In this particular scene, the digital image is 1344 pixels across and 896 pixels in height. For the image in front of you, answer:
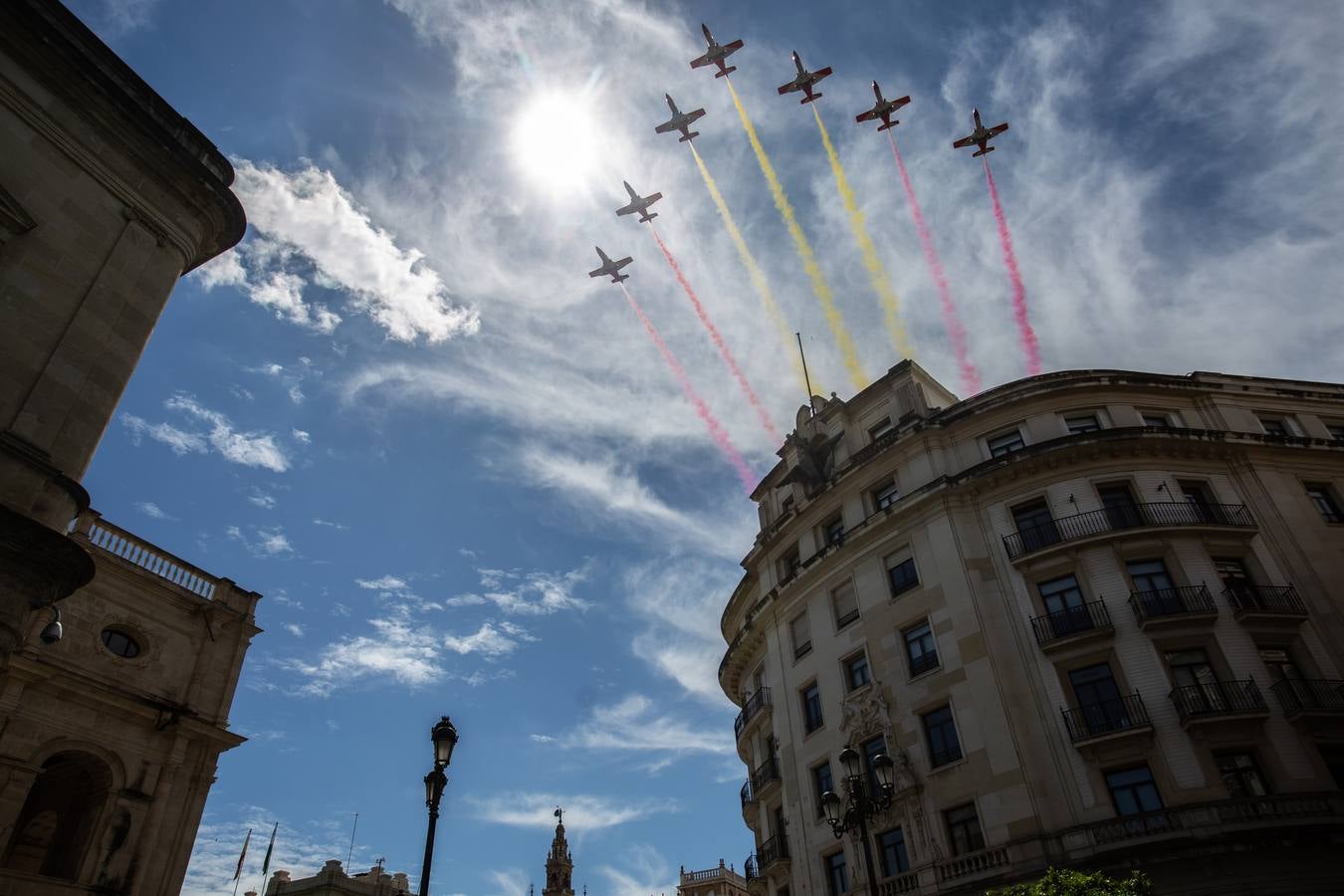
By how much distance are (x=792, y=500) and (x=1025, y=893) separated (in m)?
22.5

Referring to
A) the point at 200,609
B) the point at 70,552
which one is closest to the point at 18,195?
the point at 70,552

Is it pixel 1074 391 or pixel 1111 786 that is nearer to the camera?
pixel 1111 786

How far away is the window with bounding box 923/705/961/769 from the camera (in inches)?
1097

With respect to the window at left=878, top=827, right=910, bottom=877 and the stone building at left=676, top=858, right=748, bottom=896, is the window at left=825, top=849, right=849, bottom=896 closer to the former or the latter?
the window at left=878, top=827, right=910, bottom=877

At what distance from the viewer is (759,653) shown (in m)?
40.3

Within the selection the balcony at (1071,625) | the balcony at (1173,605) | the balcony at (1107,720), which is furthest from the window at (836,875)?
the balcony at (1173,605)

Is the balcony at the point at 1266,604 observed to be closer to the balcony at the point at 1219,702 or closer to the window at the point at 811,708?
the balcony at the point at 1219,702

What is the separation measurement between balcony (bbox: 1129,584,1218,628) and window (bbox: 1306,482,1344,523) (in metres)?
8.64

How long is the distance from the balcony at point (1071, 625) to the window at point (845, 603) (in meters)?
7.40

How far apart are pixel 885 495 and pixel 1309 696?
606 inches

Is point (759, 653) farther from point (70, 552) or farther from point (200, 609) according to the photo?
point (70, 552)

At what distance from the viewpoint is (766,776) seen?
36.3 meters

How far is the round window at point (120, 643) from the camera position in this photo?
85.7ft

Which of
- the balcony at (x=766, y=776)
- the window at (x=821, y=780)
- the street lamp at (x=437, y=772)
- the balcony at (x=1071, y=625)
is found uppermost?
the balcony at (x=1071, y=625)
